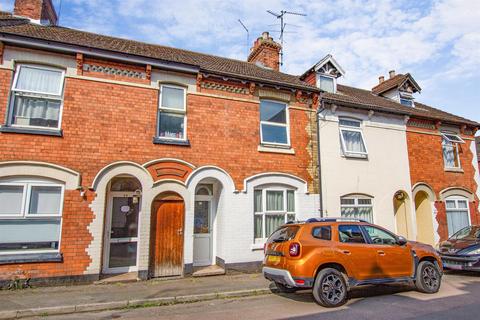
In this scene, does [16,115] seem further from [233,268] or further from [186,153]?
[233,268]

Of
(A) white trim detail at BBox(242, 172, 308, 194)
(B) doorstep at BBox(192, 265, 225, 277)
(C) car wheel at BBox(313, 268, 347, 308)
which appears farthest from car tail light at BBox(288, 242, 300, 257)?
(A) white trim detail at BBox(242, 172, 308, 194)

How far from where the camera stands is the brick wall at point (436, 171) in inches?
538

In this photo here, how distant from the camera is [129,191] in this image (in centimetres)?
940

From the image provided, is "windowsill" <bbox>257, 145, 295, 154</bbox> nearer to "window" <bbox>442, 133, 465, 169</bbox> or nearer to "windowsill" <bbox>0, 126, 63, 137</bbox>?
"windowsill" <bbox>0, 126, 63, 137</bbox>

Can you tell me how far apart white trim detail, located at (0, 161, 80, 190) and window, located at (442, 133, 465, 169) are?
1559cm

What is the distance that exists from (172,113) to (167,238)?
384cm

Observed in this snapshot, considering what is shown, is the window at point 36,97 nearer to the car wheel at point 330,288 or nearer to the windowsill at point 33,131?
the windowsill at point 33,131

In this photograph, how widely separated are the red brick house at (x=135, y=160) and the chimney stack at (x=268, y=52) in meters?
4.22

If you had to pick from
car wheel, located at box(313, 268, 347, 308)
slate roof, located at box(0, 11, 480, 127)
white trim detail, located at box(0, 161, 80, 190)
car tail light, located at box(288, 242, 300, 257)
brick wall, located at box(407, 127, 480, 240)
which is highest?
slate roof, located at box(0, 11, 480, 127)

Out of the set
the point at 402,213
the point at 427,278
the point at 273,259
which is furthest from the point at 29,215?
the point at 402,213

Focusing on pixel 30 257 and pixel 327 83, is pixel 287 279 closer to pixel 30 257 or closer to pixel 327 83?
pixel 30 257

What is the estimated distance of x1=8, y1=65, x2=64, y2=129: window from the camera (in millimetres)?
8195

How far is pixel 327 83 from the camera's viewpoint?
46.2 feet

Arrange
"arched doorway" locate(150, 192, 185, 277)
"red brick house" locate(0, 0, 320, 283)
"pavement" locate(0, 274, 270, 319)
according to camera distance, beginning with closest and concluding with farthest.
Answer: "pavement" locate(0, 274, 270, 319)
"red brick house" locate(0, 0, 320, 283)
"arched doorway" locate(150, 192, 185, 277)
